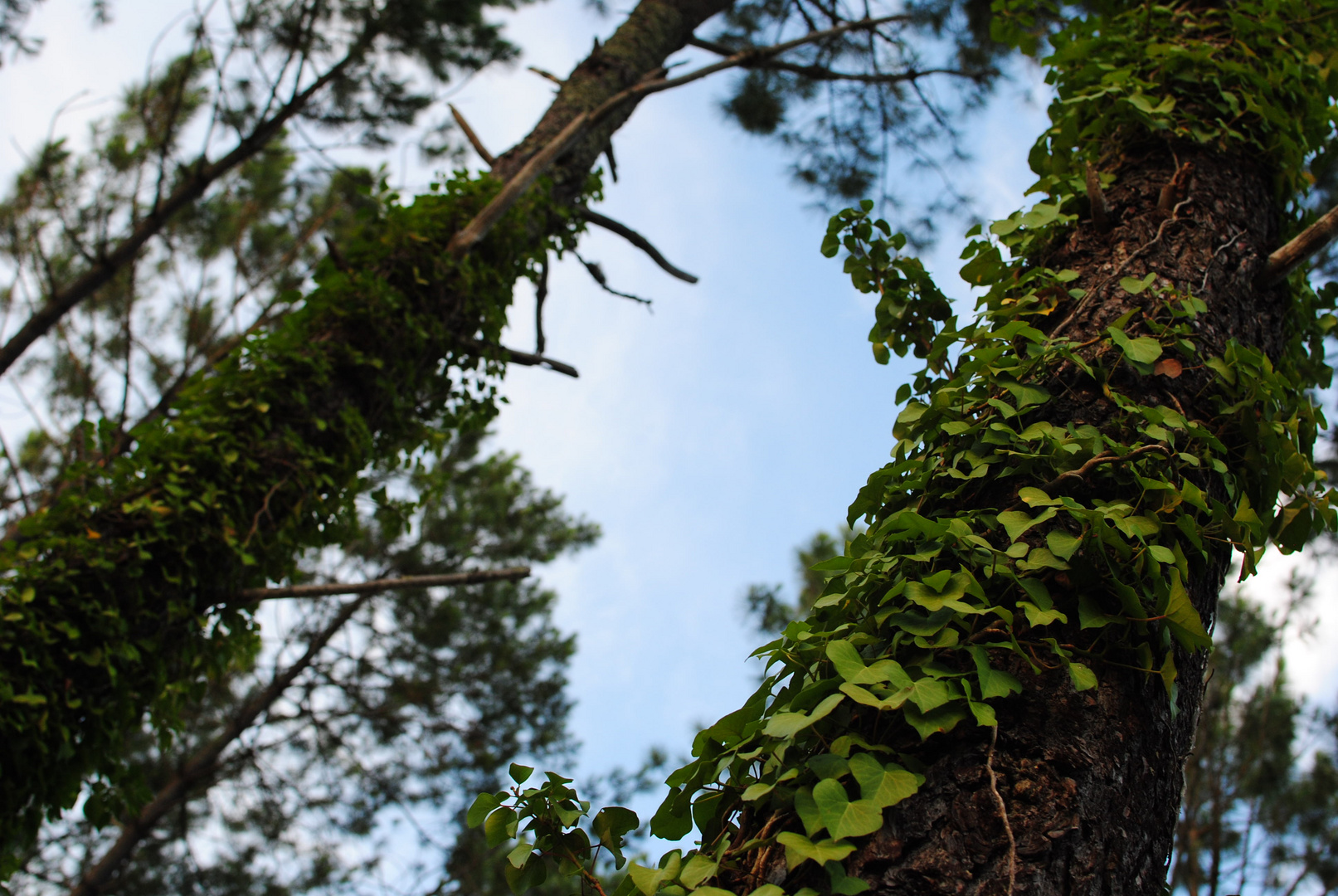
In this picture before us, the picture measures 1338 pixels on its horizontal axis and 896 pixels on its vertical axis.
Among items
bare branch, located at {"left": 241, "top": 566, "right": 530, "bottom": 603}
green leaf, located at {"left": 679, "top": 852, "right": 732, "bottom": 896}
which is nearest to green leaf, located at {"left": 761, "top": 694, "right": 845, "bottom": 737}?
green leaf, located at {"left": 679, "top": 852, "right": 732, "bottom": 896}

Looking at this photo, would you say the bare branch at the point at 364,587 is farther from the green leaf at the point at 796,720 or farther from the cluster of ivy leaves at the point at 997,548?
the green leaf at the point at 796,720

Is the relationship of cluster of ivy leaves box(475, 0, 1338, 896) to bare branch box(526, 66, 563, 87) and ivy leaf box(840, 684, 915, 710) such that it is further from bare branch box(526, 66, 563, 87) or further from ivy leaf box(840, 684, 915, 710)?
bare branch box(526, 66, 563, 87)

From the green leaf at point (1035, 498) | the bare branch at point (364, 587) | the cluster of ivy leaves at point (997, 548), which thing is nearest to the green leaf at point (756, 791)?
the cluster of ivy leaves at point (997, 548)

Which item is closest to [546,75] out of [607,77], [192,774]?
[607,77]

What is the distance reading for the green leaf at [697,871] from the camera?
848mm

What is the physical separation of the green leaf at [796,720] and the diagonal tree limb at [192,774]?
580 cm

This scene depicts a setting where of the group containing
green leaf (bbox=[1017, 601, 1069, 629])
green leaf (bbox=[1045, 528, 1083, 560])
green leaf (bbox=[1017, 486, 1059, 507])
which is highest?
green leaf (bbox=[1017, 486, 1059, 507])

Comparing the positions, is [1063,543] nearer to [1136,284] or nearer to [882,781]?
[882,781]

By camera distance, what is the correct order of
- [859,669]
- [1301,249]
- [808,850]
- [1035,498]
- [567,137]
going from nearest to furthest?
[808,850] < [859,669] < [1035,498] < [1301,249] < [567,137]

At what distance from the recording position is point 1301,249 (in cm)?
143

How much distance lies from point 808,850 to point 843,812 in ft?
0.17

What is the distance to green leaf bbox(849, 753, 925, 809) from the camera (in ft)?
2.70

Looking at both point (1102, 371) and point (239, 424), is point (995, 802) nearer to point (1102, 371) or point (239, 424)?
point (1102, 371)

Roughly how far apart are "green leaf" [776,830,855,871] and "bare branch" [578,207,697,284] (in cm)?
315
